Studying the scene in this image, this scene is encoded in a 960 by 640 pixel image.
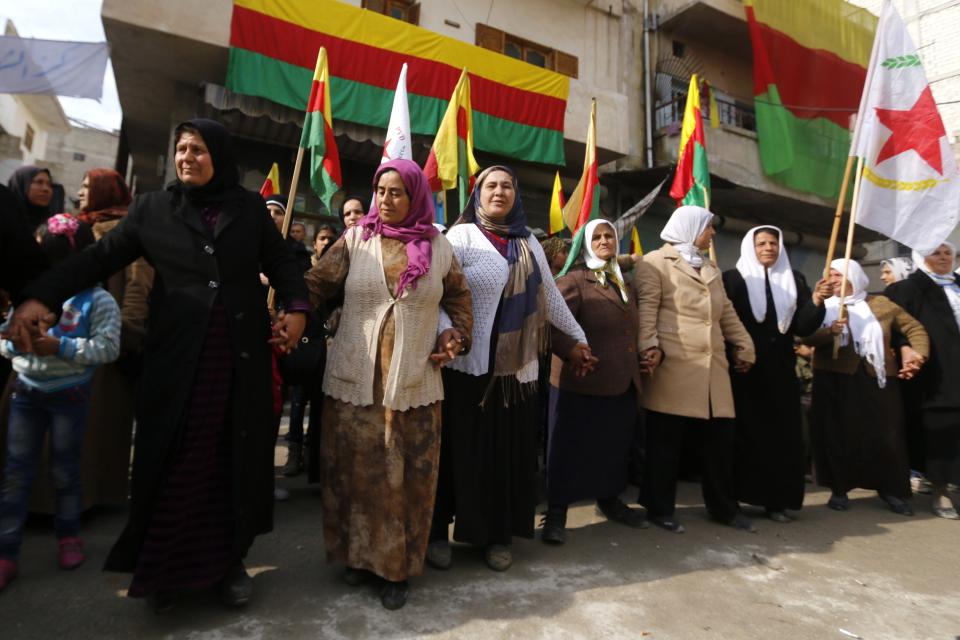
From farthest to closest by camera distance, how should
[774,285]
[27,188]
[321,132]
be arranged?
[321,132]
[774,285]
[27,188]

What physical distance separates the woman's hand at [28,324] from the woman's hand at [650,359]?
8.75ft

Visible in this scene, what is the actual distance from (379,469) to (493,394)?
63cm

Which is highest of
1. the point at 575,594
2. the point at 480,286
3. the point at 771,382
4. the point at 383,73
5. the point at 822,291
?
the point at 383,73

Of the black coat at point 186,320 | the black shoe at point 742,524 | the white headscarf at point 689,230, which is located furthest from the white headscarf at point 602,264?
the black coat at point 186,320

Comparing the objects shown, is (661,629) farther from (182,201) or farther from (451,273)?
(182,201)

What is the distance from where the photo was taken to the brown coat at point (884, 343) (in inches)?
156

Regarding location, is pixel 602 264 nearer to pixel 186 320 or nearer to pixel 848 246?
pixel 848 246

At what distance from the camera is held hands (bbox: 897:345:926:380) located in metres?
3.90

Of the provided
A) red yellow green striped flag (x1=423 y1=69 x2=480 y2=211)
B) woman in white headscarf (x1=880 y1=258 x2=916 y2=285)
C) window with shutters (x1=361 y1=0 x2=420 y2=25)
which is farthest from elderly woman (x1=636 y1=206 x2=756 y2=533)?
window with shutters (x1=361 y1=0 x2=420 y2=25)

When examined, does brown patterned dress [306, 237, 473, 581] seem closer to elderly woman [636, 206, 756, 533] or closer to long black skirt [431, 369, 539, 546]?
long black skirt [431, 369, 539, 546]

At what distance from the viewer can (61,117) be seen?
21.7 metres

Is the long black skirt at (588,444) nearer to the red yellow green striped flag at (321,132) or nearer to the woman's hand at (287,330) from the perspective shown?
the woman's hand at (287,330)

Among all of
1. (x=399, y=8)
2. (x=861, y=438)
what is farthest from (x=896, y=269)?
(x=399, y=8)

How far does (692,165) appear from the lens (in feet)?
18.8
